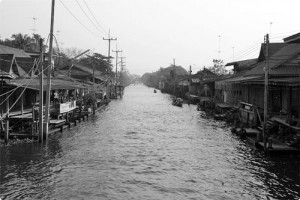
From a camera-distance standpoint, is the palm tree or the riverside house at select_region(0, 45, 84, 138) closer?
the riverside house at select_region(0, 45, 84, 138)

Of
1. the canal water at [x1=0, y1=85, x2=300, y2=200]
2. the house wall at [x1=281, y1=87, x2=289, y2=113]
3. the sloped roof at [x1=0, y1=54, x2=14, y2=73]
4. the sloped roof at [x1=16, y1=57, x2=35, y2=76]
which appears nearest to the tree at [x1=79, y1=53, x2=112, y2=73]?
the sloped roof at [x1=16, y1=57, x2=35, y2=76]

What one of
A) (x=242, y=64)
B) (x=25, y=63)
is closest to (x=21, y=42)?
(x=25, y=63)

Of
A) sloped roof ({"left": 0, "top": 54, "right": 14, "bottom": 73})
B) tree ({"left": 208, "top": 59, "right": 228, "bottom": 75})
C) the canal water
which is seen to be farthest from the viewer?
tree ({"left": 208, "top": 59, "right": 228, "bottom": 75})

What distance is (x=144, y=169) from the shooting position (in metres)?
19.9

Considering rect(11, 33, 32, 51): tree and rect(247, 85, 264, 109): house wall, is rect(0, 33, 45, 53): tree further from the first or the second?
rect(247, 85, 264, 109): house wall

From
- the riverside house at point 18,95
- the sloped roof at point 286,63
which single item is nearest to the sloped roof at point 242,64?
the sloped roof at point 286,63

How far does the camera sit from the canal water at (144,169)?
1588cm

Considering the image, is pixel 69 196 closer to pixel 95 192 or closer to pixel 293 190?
pixel 95 192

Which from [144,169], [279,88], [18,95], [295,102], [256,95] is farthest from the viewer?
[256,95]

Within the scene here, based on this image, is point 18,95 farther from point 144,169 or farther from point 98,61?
point 98,61

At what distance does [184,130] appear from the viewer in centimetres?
3619

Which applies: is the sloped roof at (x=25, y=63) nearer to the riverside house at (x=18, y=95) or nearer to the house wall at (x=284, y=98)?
the riverside house at (x=18, y=95)

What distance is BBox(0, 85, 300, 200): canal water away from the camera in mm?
15881

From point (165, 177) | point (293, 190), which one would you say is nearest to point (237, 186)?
point (293, 190)
